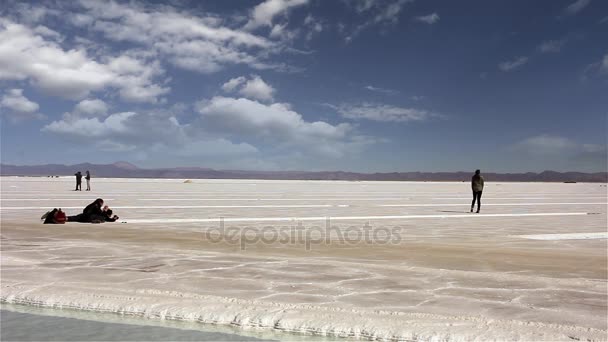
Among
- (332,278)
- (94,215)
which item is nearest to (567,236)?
(332,278)

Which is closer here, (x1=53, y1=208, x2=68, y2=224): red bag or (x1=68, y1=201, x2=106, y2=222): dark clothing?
(x1=53, y1=208, x2=68, y2=224): red bag

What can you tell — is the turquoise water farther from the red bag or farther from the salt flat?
the red bag

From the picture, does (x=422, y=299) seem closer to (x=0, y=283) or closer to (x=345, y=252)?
(x=345, y=252)

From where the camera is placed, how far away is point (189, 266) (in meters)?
6.82

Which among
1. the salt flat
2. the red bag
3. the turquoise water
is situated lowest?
the turquoise water

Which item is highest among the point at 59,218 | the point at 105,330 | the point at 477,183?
the point at 477,183

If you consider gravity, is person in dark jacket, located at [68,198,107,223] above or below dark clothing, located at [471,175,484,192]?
below

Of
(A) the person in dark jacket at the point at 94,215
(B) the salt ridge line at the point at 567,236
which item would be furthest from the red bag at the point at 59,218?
(B) the salt ridge line at the point at 567,236

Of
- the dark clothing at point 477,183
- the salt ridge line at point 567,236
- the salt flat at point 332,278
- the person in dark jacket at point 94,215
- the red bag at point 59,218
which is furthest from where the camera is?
the dark clothing at point 477,183

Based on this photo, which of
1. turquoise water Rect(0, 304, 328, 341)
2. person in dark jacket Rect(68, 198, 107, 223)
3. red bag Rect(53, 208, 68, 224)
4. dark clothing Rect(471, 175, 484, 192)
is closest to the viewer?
turquoise water Rect(0, 304, 328, 341)

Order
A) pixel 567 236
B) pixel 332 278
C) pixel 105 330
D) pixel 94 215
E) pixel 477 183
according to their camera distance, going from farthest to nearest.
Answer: pixel 477 183, pixel 94 215, pixel 567 236, pixel 332 278, pixel 105 330

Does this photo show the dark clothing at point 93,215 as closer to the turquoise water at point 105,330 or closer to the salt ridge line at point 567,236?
the turquoise water at point 105,330

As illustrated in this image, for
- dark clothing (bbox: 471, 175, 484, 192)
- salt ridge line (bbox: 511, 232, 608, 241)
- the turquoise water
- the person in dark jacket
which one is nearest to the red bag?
the person in dark jacket

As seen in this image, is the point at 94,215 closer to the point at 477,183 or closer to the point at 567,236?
the point at 567,236
